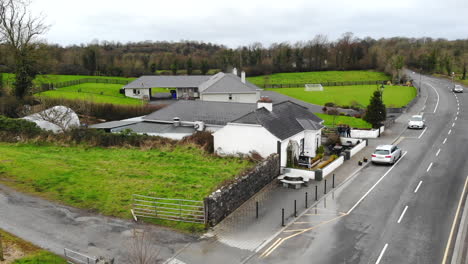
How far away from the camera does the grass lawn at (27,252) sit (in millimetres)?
14016

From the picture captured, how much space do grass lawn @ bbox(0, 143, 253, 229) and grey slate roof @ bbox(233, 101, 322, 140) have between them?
9.93 feet

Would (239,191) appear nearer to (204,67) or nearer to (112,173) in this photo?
(112,173)

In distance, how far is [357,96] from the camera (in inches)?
2830

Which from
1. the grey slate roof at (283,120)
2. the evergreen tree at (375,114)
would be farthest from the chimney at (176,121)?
the evergreen tree at (375,114)

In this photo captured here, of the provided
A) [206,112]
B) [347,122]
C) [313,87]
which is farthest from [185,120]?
[313,87]

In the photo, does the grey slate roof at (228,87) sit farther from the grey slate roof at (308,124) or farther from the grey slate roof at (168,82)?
the grey slate roof at (308,124)

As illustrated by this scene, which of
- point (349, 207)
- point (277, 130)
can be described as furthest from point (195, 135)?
point (349, 207)

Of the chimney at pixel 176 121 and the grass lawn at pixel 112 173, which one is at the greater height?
the chimney at pixel 176 121

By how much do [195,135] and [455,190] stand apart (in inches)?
777

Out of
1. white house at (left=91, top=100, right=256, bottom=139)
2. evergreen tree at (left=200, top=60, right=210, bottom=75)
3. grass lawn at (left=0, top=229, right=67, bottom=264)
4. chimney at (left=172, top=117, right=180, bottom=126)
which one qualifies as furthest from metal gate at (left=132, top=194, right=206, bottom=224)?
evergreen tree at (left=200, top=60, right=210, bottom=75)

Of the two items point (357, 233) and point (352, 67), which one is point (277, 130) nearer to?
point (357, 233)

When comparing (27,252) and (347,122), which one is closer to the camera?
(27,252)

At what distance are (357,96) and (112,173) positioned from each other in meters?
57.8

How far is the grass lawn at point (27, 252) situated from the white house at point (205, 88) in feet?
132
